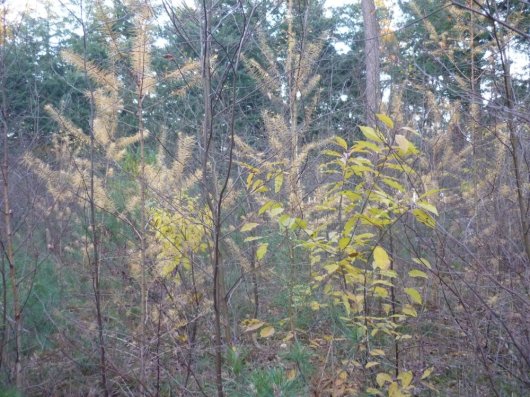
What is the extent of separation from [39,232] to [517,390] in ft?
18.3

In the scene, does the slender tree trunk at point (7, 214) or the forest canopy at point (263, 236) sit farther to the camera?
the slender tree trunk at point (7, 214)

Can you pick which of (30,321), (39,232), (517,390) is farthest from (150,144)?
(517,390)

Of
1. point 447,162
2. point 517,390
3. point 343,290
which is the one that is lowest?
point 517,390

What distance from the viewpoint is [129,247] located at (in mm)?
Answer: 5438

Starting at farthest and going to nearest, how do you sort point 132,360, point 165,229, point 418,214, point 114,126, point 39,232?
point 39,232
point 165,229
point 132,360
point 114,126
point 418,214

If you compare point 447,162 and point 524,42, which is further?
point 447,162

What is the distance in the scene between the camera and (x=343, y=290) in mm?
3594

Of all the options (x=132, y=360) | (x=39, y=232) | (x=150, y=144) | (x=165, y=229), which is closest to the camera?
(x=132, y=360)

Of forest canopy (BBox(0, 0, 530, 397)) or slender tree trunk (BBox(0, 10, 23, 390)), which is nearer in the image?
forest canopy (BBox(0, 0, 530, 397))

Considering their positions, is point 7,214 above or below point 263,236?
above

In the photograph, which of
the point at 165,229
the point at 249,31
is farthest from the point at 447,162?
the point at 249,31

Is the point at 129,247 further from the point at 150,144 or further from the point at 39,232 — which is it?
the point at 150,144

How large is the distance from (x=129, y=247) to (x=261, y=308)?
1453mm

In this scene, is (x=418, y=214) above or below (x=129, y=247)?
above
